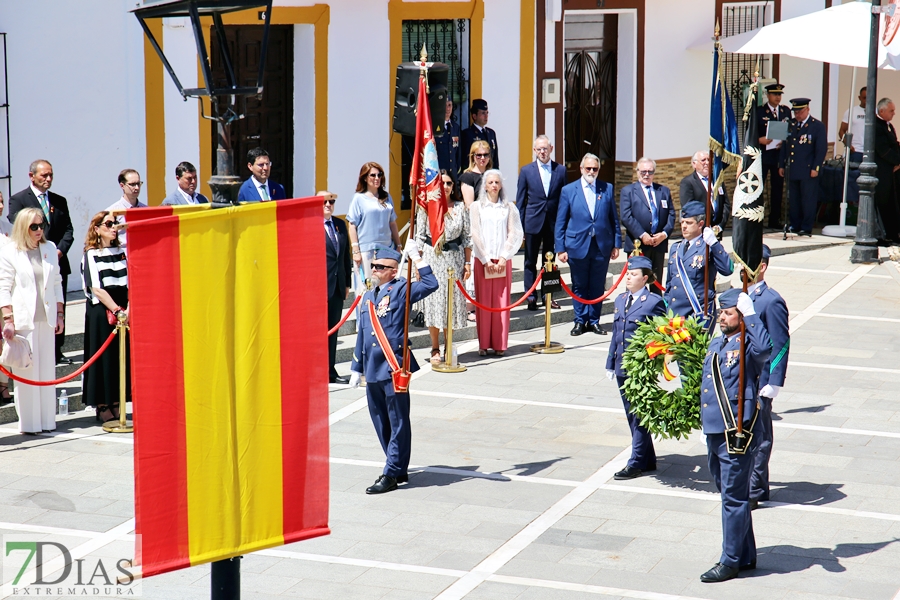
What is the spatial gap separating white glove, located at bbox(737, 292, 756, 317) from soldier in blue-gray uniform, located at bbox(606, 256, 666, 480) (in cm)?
181

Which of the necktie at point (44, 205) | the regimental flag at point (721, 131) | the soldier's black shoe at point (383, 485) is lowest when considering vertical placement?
the soldier's black shoe at point (383, 485)

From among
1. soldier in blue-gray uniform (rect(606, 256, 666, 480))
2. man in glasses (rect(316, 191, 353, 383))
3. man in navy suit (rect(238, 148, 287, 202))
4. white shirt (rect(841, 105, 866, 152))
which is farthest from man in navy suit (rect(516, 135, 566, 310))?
white shirt (rect(841, 105, 866, 152))

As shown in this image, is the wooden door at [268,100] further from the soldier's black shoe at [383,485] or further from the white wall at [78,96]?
the soldier's black shoe at [383,485]

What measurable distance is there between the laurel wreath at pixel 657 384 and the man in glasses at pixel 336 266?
12.1 ft

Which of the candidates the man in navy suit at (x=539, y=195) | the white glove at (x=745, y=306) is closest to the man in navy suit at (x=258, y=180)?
the man in navy suit at (x=539, y=195)

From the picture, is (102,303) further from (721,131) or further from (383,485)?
(721,131)

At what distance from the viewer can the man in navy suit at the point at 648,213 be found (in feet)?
48.7

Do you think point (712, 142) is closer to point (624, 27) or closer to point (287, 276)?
point (287, 276)

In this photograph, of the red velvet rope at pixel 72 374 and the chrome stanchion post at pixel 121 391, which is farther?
the chrome stanchion post at pixel 121 391

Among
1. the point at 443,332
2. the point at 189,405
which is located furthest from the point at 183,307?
the point at 443,332

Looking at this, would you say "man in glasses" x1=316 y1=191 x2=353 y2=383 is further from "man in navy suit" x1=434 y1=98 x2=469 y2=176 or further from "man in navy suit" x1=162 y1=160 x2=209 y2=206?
"man in navy suit" x1=434 y1=98 x2=469 y2=176

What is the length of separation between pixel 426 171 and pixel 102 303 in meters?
3.16

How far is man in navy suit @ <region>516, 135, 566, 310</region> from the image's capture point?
50.3 ft

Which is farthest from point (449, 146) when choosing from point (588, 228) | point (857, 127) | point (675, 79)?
point (857, 127)
